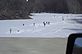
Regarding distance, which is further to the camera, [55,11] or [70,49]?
[55,11]

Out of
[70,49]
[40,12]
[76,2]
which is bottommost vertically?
[40,12]

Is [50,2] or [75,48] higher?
[75,48]

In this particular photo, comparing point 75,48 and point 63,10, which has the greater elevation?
point 75,48

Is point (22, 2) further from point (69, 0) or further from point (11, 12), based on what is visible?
point (69, 0)

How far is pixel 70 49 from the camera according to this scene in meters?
1.36

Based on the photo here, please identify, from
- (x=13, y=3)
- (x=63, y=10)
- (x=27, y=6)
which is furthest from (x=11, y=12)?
(x=63, y=10)

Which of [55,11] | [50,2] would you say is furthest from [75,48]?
[55,11]

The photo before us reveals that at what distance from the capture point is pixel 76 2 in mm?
92938

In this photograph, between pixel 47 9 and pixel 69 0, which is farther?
pixel 47 9

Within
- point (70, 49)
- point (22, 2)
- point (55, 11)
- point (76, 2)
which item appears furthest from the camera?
point (55, 11)

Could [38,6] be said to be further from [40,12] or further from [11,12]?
[11,12]

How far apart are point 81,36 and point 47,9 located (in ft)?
406

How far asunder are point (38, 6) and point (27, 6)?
12.4 m

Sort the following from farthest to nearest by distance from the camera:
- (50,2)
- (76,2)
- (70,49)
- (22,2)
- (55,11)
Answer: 1. (55,11)
2. (50,2)
3. (22,2)
4. (76,2)
5. (70,49)
